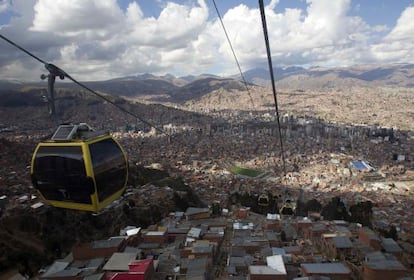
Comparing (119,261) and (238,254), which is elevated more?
(119,261)

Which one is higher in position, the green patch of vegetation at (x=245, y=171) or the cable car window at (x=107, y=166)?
the cable car window at (x=107, y=166)

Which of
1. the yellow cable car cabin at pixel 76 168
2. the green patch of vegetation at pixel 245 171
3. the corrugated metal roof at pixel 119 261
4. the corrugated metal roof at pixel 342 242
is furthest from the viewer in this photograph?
the green patch of vegetation at pixel 245 171

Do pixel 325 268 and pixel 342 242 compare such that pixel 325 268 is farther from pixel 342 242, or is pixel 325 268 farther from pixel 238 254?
pixel 238 254

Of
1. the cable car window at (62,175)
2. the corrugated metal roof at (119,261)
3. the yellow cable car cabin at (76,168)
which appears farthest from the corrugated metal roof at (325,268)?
the cable car window at (62,175)

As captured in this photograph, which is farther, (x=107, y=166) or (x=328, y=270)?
(x=328, y=270)

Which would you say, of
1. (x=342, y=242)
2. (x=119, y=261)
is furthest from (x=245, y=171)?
(x=119, y=261)

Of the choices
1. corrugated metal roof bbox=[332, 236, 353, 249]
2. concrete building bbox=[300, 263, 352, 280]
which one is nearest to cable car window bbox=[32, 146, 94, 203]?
concrete building bbox=[300, 263, 352, 280]

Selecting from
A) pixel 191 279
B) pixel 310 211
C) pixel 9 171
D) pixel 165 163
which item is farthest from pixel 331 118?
pixel 191 279

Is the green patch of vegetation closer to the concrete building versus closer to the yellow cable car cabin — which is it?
the concrete building

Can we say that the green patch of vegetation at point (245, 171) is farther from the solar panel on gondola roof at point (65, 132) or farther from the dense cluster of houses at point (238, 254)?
the solar panel on gondola roof at point (65, 132)
